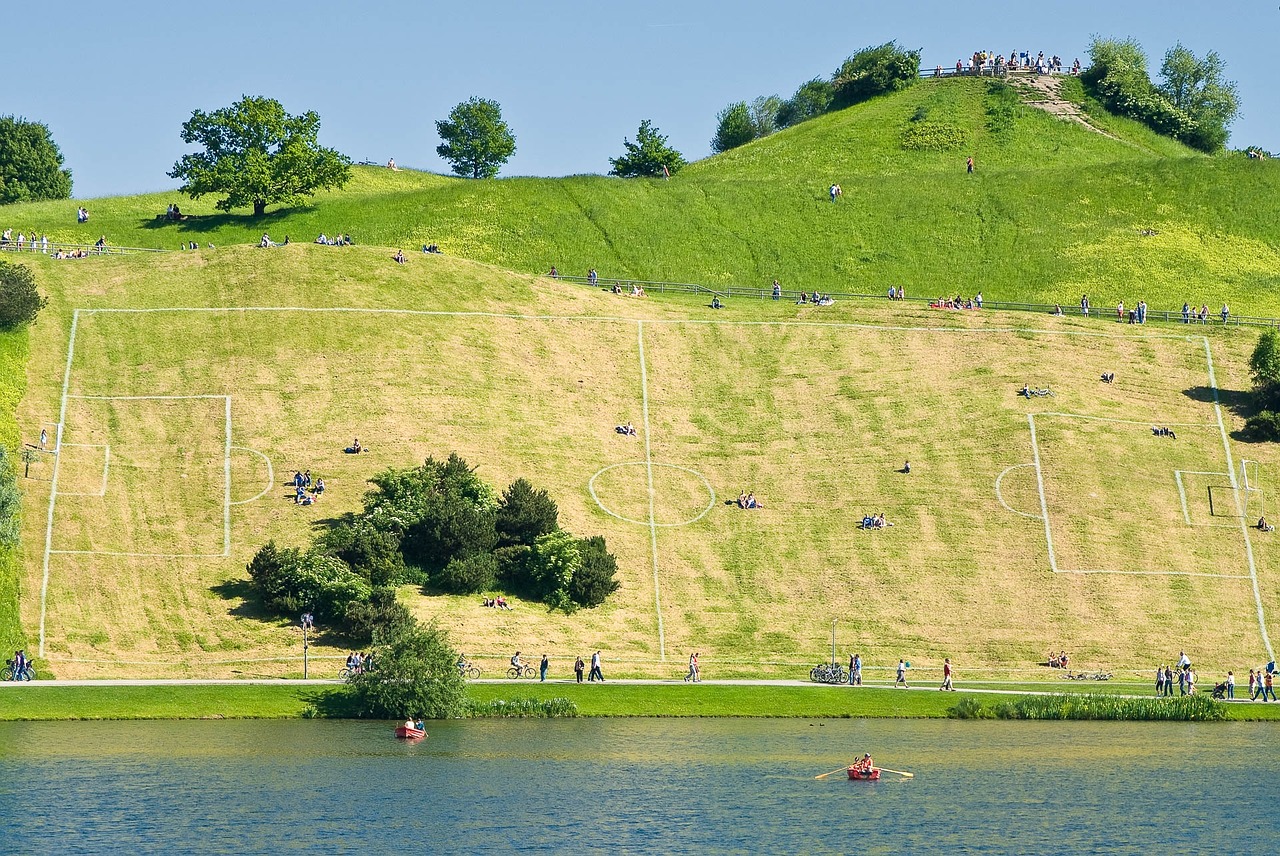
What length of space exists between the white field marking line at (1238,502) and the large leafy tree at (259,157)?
8424cm

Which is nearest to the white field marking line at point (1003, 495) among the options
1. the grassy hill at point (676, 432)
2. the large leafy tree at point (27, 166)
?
the grassy hill at point (676, 432)

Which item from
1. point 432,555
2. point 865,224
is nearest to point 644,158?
point 865,224

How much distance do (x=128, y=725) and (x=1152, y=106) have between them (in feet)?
524

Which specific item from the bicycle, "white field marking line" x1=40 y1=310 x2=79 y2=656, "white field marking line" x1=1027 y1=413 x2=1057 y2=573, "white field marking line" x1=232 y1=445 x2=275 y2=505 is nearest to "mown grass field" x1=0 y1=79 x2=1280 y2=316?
"white field marking line" x1=40 y1=310 x2=79 y2=656

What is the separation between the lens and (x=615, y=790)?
6469cm

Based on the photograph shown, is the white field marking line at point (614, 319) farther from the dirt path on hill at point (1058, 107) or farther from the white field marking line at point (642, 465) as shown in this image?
the dirt path on hill at point (1058, 107)

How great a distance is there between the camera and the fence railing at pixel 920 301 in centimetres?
13812

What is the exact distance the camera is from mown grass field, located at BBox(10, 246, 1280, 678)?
9556 cm

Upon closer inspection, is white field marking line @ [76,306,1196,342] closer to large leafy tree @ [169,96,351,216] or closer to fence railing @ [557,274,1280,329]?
fence railing @ [557,274,1280,329]

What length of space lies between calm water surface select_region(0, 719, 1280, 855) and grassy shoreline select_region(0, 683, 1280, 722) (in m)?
2.63

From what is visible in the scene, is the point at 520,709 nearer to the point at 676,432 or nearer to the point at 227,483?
the point at 227,483

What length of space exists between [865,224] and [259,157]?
60882 millimetres

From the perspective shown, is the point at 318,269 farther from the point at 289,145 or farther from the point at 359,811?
the point at 359,811

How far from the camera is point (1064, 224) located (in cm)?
16525
